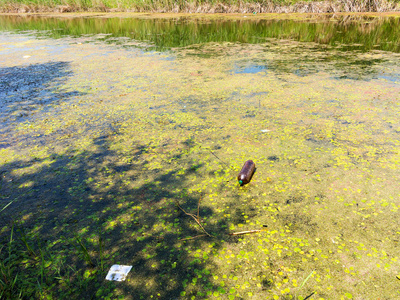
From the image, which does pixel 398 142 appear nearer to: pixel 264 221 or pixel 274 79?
pixel 264 221

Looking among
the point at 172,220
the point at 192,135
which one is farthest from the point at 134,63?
the point at 172,220

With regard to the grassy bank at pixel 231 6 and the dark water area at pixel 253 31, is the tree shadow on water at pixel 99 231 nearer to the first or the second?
the dark water area at pixel 253 31

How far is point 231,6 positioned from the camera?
13.9 m

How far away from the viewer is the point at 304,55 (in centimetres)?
649

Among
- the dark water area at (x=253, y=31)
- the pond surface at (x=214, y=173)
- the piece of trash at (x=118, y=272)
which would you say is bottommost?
the piece of trash at (x=118, y=272)

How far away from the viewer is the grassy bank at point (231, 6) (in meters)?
12.3

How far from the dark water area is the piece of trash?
717 cm

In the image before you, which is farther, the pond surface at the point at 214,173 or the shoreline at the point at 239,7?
the shoreline at the point at 239,7

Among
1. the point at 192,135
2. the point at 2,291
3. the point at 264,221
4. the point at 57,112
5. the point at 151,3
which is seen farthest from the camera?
the point at 151,3

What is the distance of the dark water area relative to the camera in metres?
7.92

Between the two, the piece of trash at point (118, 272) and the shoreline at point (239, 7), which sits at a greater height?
the shoreline at point (239, 7)

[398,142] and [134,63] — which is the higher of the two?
[134,63]

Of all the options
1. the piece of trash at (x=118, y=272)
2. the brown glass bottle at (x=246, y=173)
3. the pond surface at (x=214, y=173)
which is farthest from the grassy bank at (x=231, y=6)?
the piece of trash at (x=118, y=272)

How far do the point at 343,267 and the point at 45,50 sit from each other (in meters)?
9.55
